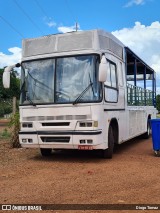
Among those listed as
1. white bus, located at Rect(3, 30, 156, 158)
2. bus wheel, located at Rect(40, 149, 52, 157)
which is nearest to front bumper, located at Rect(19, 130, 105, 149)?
white bus, located at Rect(3, 30, 156, 158)

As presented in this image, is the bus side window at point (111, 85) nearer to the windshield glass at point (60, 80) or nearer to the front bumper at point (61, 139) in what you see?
the windshield glass at point (60, 80)

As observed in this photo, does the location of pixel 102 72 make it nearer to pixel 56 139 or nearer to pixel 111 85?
pixel 111 85

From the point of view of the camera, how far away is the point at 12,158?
10.6 m

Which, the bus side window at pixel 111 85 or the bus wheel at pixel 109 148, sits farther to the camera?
the bus wheel at pixel 109 148

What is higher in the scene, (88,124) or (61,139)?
(88,124)

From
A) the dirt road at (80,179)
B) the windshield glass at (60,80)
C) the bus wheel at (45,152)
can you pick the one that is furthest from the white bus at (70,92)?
the bus wheel at (45,152)

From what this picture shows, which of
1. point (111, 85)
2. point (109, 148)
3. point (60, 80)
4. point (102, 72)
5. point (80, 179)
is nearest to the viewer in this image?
point (80, 179)

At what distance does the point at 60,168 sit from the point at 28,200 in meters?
2.86

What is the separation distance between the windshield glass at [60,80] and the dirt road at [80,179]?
1.71m

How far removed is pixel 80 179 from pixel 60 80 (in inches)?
120

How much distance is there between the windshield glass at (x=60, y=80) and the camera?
30.4ft

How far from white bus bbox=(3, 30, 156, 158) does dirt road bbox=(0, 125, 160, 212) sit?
583 millimetres

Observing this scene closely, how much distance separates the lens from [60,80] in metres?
9.53

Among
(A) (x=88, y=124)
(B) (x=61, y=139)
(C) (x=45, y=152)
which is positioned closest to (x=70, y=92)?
(A) (x=88, y=124)
